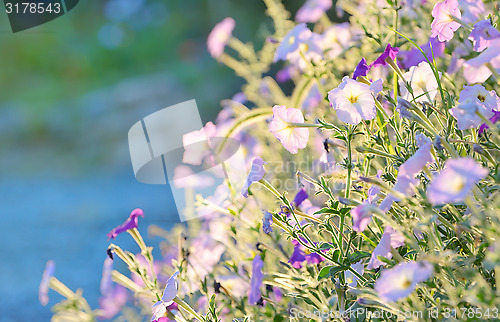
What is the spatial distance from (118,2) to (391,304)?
12.3ft

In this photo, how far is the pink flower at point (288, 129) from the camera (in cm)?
67

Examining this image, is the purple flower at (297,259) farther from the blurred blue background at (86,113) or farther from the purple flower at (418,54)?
the blurred blue background at (86,113)

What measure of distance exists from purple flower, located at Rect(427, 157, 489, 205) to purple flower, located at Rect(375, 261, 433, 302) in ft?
0.18

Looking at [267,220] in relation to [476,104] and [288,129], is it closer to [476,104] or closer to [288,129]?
[288,129]

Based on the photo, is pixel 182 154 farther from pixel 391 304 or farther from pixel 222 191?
pixel 391 304

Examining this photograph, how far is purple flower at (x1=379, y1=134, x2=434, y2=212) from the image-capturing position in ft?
1.72

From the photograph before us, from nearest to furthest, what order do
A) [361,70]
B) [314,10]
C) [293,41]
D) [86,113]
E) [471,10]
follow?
[361,70] → [471,10] → [293,41] → [314,10] → [86,113]

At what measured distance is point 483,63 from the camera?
0.56 meters

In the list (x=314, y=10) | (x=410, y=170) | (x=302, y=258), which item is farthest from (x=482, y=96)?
(x=314, y=10)

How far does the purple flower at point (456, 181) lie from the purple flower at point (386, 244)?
120mm

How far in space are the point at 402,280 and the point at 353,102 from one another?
24 centimetres

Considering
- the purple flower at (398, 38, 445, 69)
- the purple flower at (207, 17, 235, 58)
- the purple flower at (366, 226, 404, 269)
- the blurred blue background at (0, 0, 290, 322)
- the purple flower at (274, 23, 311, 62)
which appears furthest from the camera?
the blurred blue background at (0, 0, 290, 322)

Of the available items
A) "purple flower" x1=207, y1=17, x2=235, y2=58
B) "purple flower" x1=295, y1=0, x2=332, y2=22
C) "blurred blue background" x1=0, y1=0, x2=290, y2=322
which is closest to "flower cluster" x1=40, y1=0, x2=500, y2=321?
"purple flower" x1=295, y1=0, x2=332, y2=22

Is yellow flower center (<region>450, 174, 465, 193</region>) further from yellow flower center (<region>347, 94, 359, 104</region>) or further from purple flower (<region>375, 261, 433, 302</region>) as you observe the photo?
yellow flower center (<region>347, 94, 359, 104</region>)
